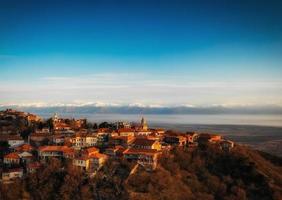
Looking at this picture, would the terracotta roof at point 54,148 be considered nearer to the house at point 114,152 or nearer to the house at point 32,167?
the house at point 32,167

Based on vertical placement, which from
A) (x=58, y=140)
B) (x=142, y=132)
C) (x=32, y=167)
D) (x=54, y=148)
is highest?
(x=142, y=132)

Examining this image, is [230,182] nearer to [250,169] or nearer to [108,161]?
[250,169]

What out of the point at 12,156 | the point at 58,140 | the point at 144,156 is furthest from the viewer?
the point at 58,140

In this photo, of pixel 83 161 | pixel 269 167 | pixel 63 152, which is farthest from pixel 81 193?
pixel 269 167

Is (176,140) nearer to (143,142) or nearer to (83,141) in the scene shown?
(143,142)

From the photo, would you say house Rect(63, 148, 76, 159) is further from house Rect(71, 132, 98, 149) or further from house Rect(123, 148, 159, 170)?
house Rect(123, 148, 159, 170)

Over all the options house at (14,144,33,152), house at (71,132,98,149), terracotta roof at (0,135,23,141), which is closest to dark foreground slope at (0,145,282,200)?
house at (14,144,33,152)

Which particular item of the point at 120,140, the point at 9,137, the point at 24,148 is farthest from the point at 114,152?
the point at 9,137
